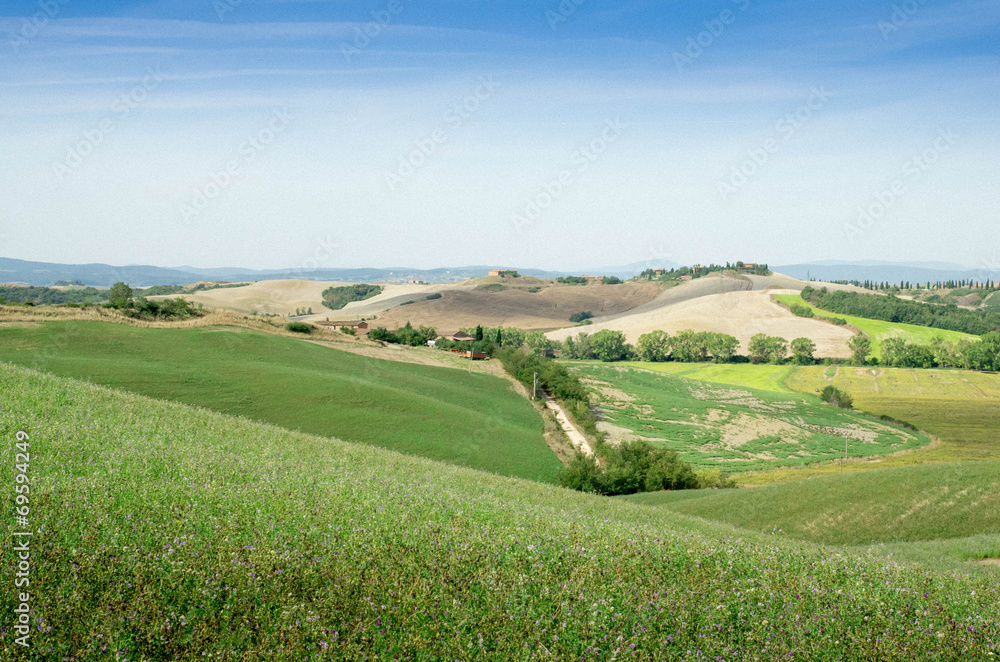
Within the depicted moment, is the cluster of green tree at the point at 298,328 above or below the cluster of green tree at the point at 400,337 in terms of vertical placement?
above

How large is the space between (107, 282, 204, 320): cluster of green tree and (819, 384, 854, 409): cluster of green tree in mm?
107074

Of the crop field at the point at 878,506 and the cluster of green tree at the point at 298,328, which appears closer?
the crop field at the point at 878,506

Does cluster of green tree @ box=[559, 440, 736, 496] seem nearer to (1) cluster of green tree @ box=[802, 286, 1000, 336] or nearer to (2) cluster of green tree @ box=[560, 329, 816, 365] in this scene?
(2) cluster of green tree @ box=[560, 329, 816, 365]

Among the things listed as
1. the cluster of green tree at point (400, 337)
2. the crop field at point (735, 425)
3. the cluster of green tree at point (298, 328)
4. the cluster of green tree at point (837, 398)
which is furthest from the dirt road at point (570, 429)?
the cluster of green tree at point (837, 398)

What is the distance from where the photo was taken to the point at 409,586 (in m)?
7.29

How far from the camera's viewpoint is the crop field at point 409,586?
249 inches

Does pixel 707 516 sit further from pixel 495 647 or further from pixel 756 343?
pixel 756 343

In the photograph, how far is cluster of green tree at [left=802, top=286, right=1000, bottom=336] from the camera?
173413 millimetres

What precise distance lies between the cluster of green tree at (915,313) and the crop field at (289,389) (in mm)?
167078

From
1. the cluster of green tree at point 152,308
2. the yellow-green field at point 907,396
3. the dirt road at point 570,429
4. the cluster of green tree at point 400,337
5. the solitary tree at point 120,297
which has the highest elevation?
the solitary tree at point 120,297

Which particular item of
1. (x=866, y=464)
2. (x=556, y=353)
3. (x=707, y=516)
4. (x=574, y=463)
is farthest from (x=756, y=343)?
(x=707, y=516)

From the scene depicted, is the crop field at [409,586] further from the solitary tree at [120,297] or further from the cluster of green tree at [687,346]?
the cluster of green tree at [687,346]

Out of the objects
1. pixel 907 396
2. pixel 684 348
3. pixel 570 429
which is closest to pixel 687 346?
pixel 684 348

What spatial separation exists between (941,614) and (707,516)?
1895 cm
